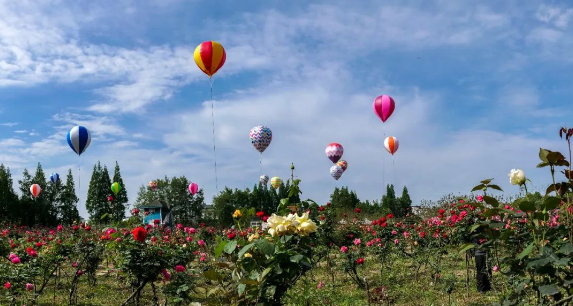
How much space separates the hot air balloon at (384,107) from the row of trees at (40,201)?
31.6m

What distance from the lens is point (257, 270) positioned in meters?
2.14

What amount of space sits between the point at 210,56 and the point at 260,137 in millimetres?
10647

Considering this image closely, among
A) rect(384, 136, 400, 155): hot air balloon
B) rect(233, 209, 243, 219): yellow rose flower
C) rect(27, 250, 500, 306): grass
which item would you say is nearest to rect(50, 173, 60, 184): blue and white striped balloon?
rect(384, 136, 400, 155): hot air balloon

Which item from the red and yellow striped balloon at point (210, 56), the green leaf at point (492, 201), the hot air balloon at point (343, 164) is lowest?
the green leaf at point (492, 201)

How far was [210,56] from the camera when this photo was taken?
41.0 ft

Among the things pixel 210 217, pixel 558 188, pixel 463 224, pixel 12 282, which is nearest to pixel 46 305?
pixel 12 282

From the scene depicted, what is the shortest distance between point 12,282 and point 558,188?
16.5 feet

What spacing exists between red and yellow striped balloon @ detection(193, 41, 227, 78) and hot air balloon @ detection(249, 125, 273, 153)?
10.2m

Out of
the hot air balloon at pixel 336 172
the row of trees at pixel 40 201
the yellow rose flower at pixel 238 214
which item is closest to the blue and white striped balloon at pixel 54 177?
the row of trees at pixel 40 201

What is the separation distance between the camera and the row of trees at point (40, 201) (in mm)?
39250

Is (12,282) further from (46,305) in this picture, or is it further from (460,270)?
(460,270)

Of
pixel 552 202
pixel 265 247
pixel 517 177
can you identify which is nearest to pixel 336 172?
pixel 517 177

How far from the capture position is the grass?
18.0 ft

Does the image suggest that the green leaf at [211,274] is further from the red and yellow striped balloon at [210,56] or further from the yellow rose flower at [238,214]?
the red and yellow striped balloon at [210,56]
